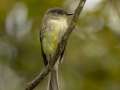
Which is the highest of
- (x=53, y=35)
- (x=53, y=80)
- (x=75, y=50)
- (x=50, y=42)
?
(x=53, y=35)

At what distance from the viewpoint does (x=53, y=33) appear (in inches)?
194

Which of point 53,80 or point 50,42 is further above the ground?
point 50,42

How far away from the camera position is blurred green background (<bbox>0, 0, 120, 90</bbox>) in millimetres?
7211

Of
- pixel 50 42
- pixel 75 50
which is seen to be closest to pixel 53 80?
pixel 50 42

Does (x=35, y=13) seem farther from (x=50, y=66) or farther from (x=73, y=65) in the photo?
(x=50, y=66)

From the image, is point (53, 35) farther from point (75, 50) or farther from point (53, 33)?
point (75, 50)

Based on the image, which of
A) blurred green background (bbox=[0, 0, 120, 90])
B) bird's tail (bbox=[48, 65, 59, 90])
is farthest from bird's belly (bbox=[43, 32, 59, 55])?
blurred green background (bbox=[0, 0, 120, 90])

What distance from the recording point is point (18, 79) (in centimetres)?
729

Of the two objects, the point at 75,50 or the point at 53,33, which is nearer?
the point at 53,33

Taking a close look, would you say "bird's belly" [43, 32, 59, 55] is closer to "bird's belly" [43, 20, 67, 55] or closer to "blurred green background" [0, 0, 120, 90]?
"bird's belly" [43, 20, 67, 55]

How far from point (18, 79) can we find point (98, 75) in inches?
42.2

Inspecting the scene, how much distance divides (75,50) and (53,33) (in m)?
2.61

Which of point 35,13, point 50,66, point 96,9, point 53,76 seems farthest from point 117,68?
point 50,66

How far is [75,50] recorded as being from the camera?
753cm
